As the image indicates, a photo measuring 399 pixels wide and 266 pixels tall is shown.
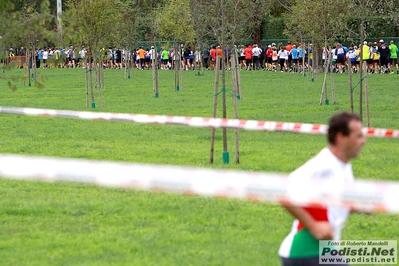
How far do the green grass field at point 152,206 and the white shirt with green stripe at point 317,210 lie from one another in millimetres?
2918

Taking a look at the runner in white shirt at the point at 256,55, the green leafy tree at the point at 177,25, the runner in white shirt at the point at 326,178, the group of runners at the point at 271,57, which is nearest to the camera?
the runner in white shirt at the point at 326,178

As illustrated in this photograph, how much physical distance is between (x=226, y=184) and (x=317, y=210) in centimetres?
108

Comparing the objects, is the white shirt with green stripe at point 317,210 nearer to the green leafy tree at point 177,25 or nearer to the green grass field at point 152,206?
the green grass field at point 152,206

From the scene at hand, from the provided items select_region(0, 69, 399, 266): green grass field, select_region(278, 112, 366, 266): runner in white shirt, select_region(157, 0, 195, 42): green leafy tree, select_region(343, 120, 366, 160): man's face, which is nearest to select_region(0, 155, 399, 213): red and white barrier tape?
select_region(278, 112, 366, 266): runner in white shirt

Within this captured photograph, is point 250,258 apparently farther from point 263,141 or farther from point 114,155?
point 263,141

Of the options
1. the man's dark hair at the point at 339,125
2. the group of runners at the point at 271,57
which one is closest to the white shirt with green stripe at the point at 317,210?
the man's dark hair at the point at 339,125

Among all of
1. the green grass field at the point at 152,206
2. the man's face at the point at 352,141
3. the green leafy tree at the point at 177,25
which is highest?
the green leafy tree at the point at 177,25

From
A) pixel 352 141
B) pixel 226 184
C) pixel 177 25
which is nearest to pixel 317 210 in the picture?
pixel 352 141

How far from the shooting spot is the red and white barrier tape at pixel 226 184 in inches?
176

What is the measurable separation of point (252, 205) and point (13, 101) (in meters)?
22.7

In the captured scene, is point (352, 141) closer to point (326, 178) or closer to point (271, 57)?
point (326, 178)

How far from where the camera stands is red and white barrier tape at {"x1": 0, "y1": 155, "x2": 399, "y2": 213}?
14.6ft

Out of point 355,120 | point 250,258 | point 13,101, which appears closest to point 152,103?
point 13,101

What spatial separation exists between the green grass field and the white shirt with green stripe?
9.57ft
